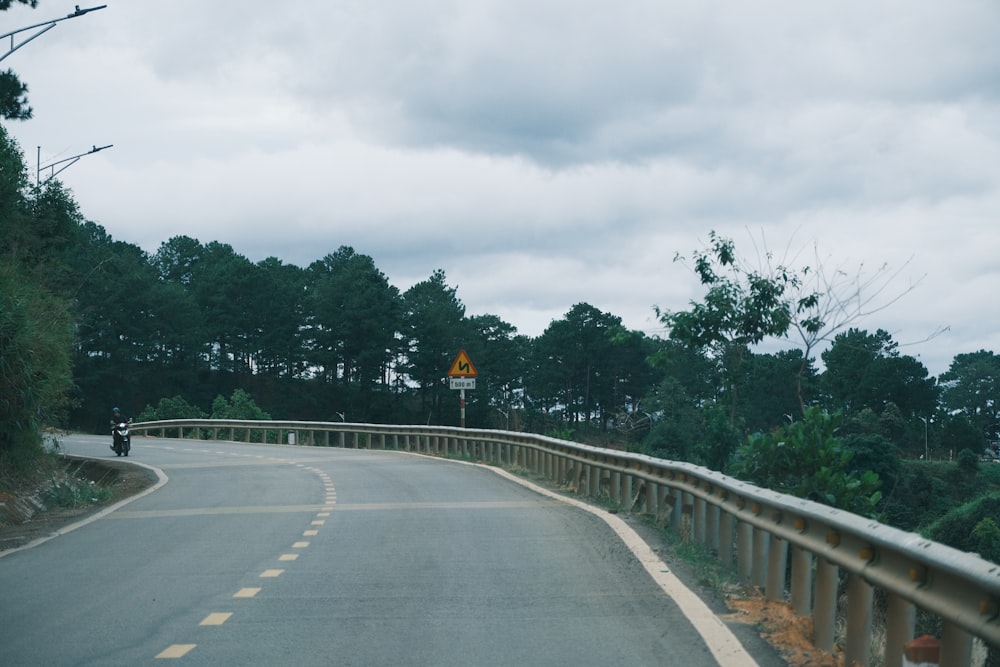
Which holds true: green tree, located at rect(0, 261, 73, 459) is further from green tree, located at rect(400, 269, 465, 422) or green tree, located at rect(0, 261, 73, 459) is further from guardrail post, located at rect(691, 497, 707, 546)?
green tree, located at rect(400, 269, 465, 422)

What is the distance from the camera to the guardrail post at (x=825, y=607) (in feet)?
24.7

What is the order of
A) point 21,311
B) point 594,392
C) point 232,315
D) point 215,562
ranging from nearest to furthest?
point 215,562 < point 21,311 < point 232,315 < point 594,392

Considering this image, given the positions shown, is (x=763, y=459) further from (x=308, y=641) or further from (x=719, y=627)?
(x=308, y=641)

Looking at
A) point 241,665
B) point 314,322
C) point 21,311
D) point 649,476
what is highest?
point 314,322

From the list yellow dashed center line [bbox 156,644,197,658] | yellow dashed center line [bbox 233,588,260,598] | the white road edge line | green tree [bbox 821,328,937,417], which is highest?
green tree [bbox 821,328,937,417]

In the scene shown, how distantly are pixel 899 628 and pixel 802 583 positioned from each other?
197 cm

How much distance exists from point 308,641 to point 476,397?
344 ft

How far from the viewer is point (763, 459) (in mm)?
16469

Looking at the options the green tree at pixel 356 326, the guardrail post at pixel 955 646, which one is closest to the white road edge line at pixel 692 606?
the guardrail post at pixel 955 646

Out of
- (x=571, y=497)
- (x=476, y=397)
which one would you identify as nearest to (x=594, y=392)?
(x=476, y=397)

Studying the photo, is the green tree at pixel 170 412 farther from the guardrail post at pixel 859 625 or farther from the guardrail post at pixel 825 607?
the guardrail post at pixel 859 625

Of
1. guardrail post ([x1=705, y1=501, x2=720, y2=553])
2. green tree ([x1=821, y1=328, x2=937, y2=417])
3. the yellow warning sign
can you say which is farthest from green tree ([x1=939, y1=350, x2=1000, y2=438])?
guardrail post ([x1=705, y1=501, x2=720, y2=553])

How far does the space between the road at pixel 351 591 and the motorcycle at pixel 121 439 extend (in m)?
18.9

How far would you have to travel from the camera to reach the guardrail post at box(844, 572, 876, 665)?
6.91m
